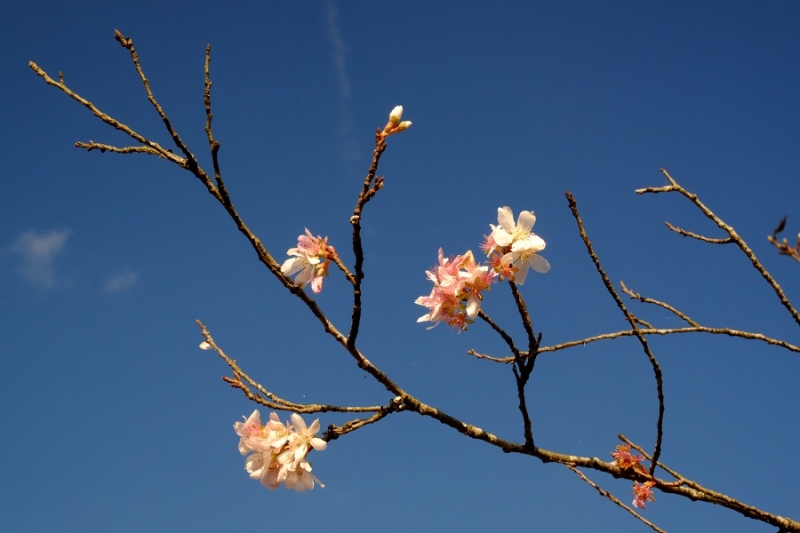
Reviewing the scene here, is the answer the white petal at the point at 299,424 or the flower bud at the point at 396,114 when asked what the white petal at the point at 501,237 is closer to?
the flower bud at the point at 396,114

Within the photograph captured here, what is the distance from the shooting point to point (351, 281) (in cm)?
210

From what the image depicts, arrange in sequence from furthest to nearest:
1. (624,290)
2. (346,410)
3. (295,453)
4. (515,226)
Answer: (624,290)
(515,226)
(295,453)
(346,410)

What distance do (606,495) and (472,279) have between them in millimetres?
1291

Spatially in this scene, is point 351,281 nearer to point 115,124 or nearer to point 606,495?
point 115,124

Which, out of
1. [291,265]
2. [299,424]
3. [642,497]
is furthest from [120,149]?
[642,497]

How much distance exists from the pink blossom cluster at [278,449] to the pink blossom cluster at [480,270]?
0.61 meters

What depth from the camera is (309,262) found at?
2533mm

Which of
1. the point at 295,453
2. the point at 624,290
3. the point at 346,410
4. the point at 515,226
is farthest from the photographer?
the point at 624,290

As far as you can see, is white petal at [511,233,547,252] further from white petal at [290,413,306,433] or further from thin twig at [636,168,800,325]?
white petal at [290,413,306,433]

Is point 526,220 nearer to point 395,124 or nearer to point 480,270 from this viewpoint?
point 480,270

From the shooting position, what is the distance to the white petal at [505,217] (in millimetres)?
2530

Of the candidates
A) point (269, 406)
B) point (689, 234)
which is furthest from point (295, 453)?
point (689, 234)

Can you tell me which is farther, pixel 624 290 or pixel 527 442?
pixel 624 290

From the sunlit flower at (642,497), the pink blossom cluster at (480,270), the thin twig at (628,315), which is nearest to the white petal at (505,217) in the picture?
the pink blossom cluster at (480,270)
